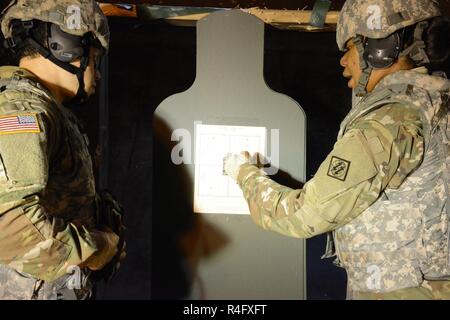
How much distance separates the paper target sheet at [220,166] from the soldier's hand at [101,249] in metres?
0.54

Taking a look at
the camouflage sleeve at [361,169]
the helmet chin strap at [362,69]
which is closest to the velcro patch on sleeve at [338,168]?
the camouflage sleeve at [361,169]

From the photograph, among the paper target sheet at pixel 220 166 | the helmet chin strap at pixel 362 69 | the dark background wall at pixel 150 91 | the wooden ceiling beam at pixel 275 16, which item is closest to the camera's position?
the helmet chin strap at pixel 362 69

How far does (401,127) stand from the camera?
1735 millimetres

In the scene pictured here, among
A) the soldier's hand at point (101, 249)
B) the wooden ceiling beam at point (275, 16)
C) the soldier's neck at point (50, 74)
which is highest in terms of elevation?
the wooden ceiling beam at point (275, 16)

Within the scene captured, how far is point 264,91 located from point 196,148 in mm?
352

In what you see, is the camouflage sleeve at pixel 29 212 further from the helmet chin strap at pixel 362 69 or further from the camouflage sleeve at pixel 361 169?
the helmet chin strap at pixel 362 69


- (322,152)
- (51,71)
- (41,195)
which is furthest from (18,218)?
(322,152)

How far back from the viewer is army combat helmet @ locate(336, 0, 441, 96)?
1.87 meters

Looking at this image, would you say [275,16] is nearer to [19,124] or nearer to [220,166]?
[220,166]

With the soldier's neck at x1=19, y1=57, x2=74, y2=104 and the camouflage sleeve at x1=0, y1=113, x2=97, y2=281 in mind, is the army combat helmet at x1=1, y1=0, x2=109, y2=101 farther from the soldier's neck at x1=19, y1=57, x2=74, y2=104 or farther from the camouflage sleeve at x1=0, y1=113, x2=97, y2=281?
the camouflage sleeve at x1=0, y1=113, x2=97, y2=281

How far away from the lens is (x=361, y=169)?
1.70 m

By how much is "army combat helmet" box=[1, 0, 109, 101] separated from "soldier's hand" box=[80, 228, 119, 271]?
0.49 m

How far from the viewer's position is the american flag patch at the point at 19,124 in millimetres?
1516
